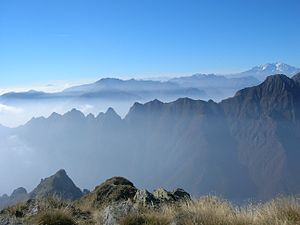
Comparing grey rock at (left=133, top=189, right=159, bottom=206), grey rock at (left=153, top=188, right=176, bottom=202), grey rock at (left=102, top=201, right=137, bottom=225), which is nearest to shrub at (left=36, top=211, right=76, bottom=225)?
grey rock at (left=102, top=201, right=137, bottom=225)

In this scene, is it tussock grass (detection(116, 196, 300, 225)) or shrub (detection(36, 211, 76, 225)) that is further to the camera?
shrub (detection(36, 211, 76, 225))

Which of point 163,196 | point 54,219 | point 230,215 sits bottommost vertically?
point 163,196

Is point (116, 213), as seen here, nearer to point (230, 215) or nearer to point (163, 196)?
point (230, 215)

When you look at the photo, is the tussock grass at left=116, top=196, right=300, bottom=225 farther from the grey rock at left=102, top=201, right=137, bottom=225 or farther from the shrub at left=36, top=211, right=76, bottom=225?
the shrub at left=36, top=211, right=76, bottom=225

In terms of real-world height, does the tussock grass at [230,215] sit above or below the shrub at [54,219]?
above

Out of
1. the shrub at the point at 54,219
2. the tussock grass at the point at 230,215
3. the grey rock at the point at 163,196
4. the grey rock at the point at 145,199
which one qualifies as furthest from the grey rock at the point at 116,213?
the grey rock at the point at 163,196

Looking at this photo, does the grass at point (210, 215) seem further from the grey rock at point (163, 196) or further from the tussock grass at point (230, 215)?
→ the grey rock at point (163, 196)

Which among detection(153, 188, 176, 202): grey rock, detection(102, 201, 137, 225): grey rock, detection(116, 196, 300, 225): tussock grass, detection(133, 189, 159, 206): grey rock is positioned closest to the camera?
detection(116, 196, 300, 225): tussock grass

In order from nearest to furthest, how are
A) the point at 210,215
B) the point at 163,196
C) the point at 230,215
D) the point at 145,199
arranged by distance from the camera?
the point at 210,215 → the point at 230,215 → the point at 145,199 → the point at 163,196

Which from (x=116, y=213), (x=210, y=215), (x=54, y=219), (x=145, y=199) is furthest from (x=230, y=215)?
(x=54, y=219)

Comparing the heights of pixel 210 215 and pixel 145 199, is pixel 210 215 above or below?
above

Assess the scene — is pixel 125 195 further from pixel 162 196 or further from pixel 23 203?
pixel 23 203

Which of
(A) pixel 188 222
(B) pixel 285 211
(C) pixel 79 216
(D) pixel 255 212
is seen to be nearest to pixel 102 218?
(C) pixel 79 216

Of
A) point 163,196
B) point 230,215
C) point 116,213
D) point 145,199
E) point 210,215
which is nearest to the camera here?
point 210,215
